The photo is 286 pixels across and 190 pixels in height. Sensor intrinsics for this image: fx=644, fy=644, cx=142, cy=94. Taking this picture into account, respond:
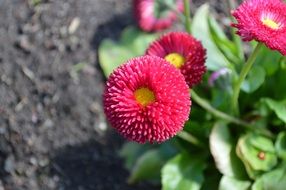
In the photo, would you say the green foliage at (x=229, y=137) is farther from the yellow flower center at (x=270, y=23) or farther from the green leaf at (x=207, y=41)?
the yellow flower center at (x=270, y=23)

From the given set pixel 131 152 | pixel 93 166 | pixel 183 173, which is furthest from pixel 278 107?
pixel 93 166

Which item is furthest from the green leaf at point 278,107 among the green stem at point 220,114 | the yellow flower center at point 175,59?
the yellow flower center at point 175,59

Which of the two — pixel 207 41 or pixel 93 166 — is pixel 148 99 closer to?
pixel 207 41

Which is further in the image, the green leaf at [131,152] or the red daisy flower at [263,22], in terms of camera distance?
the green leaf at [131,152]

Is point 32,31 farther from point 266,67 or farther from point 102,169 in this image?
point 266,67

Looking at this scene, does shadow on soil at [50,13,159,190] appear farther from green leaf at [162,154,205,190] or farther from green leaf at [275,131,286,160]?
green leaf at [275,131,286,160]

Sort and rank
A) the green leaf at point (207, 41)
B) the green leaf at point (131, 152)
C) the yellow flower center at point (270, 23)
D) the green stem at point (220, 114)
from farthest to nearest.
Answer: the green leaf at point (131, 152)
the green leaf at point (207, 41)
the green stem at point (220, 114)
the yellow flower center at point (270, 23)
